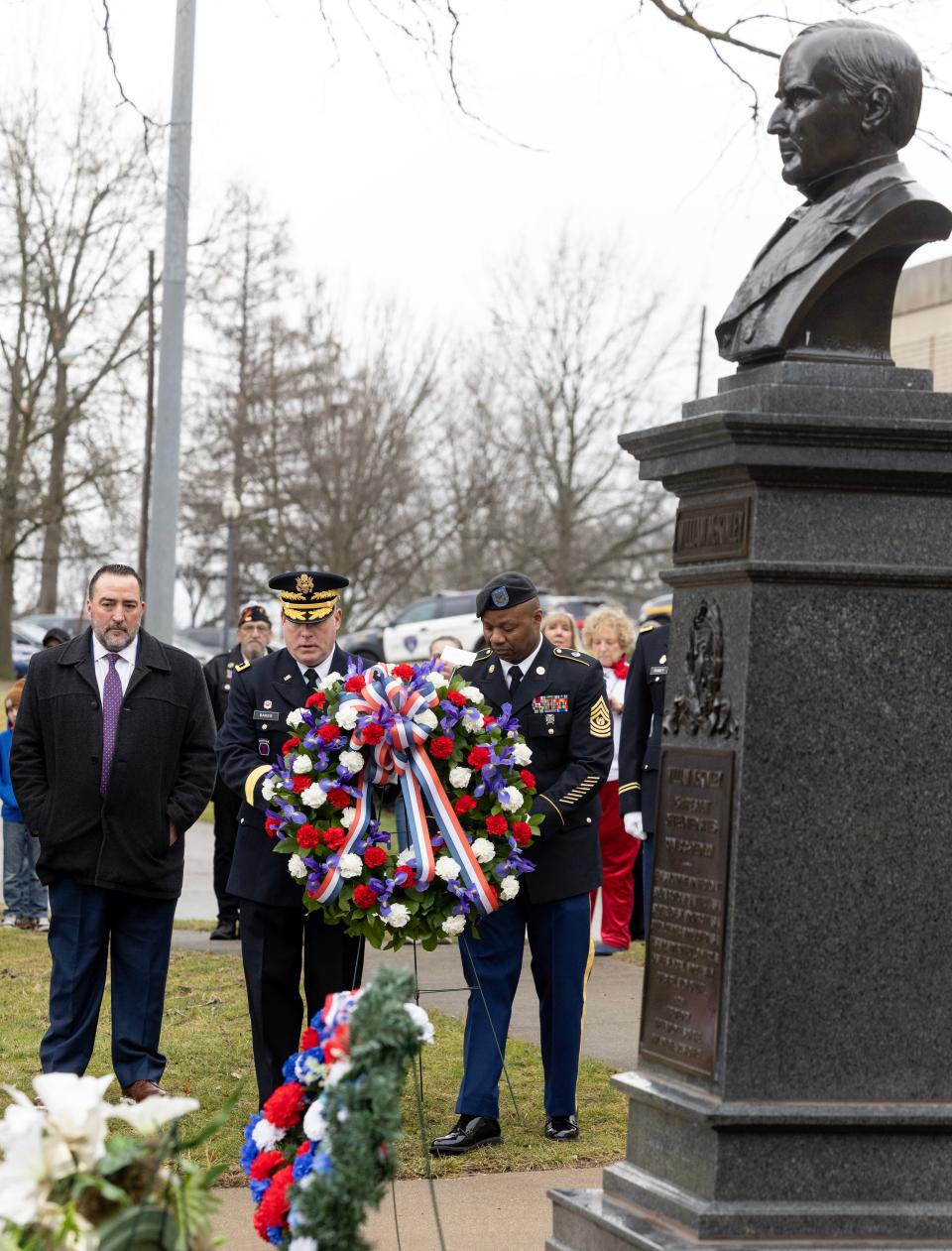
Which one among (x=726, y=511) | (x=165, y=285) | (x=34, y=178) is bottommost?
(x=726, y=511)

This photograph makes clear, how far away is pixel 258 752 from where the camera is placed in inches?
280

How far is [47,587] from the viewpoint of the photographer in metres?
44.5

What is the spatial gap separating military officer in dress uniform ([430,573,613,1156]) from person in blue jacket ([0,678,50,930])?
597 centimetres

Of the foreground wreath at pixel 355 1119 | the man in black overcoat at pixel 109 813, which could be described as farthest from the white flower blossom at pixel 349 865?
the foreground wreath at pixel 355 1119

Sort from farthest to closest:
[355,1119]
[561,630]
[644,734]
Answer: [561,630] < [644,734] < [355,1119]

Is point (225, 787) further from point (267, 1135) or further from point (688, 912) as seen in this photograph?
point (267, 1135)

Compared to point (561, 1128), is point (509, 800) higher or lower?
higher

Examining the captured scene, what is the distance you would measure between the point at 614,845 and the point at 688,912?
6.84m

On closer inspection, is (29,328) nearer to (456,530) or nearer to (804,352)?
(456,530)

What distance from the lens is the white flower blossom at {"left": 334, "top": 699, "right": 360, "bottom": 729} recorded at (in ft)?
21.2

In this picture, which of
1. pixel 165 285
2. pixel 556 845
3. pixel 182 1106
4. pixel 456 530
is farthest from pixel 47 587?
pixel 182 1106

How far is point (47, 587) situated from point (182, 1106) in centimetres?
4261

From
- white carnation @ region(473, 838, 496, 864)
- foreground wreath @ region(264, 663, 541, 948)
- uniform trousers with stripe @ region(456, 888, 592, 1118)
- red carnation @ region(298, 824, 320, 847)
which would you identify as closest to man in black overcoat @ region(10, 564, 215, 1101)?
foreground wreath @ region(264, 663, 541, 948)

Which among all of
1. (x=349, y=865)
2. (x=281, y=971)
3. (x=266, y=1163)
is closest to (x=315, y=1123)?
(x=266, y=1163)
